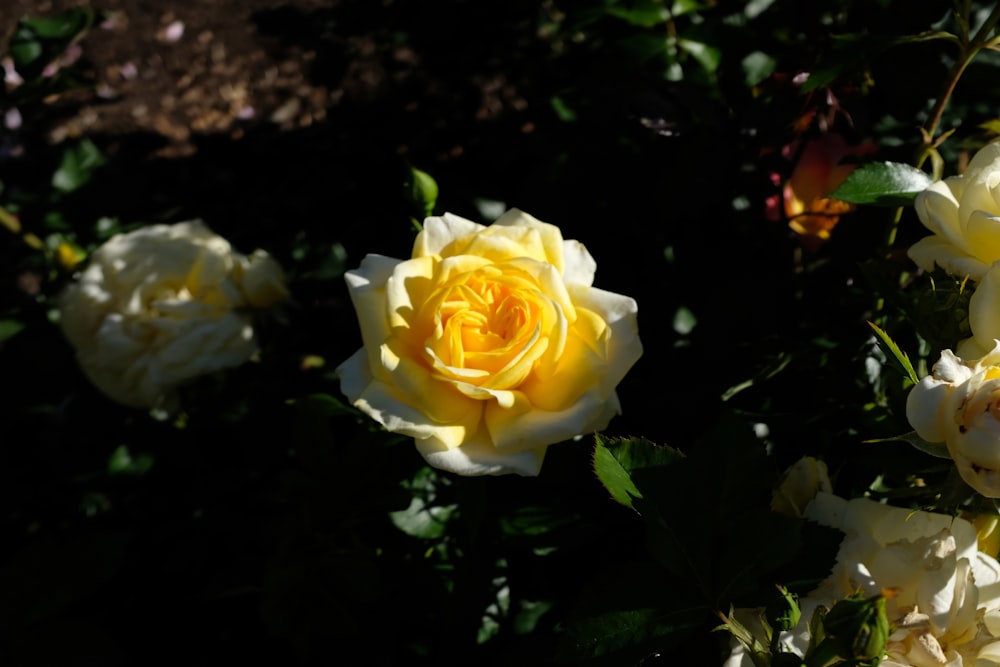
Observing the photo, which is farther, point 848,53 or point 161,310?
point 161,310

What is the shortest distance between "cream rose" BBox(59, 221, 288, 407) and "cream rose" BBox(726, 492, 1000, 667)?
31.1 inches

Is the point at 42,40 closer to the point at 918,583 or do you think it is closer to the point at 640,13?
the point at 640,13

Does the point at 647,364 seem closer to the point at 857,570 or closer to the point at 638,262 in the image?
the point at 638,262

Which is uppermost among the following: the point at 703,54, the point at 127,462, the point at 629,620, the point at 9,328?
the point at 703,54

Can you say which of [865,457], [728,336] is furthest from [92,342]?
[865,457]

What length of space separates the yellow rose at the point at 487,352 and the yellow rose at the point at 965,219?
0.29 metres

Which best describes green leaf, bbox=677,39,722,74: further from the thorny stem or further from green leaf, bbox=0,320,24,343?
green leaf, bbox=0,320,24,343

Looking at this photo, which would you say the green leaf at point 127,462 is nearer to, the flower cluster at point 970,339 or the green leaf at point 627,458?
the green leaf at point 627,458

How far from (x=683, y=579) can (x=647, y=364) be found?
57cm

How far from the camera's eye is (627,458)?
769 mm

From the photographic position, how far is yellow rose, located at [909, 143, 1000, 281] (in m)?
0.73

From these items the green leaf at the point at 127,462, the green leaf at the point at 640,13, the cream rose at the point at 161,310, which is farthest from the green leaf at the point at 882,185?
the green leaf at the point at 127,462

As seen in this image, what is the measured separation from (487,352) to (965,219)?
0.45 meters

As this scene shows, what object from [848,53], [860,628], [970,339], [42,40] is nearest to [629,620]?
[860,628]
